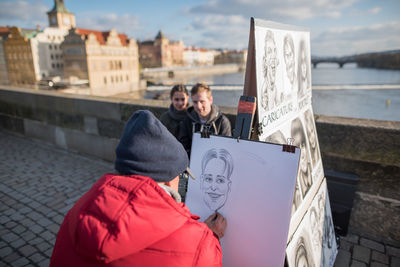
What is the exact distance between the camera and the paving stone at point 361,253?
2598 millimetres

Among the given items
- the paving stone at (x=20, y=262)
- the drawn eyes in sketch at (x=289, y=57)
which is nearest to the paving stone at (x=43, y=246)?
the paving stone at (x=20, y=262)

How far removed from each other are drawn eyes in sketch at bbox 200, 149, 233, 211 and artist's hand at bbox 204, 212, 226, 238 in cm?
7

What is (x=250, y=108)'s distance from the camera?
1787 millimetres

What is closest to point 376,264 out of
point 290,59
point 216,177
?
point 216,177

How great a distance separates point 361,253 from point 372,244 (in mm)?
230

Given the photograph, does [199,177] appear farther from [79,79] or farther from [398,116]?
[79,79]

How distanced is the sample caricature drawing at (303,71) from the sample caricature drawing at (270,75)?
57cm

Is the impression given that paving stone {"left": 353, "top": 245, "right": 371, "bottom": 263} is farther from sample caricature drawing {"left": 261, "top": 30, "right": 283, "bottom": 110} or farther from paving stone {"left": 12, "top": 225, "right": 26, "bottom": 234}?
paving stone {"left": 12, "top": 225, "right": 26, "bottom": 234}

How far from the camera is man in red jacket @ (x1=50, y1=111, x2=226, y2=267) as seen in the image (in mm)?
923

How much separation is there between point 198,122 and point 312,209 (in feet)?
4.41

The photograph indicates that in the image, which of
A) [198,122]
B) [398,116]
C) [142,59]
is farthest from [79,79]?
[198,122]

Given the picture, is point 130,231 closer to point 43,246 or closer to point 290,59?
point 290,59

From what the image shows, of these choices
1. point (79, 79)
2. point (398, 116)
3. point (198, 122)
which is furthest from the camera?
point (79, 79)

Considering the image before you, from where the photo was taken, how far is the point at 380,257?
103 inches
